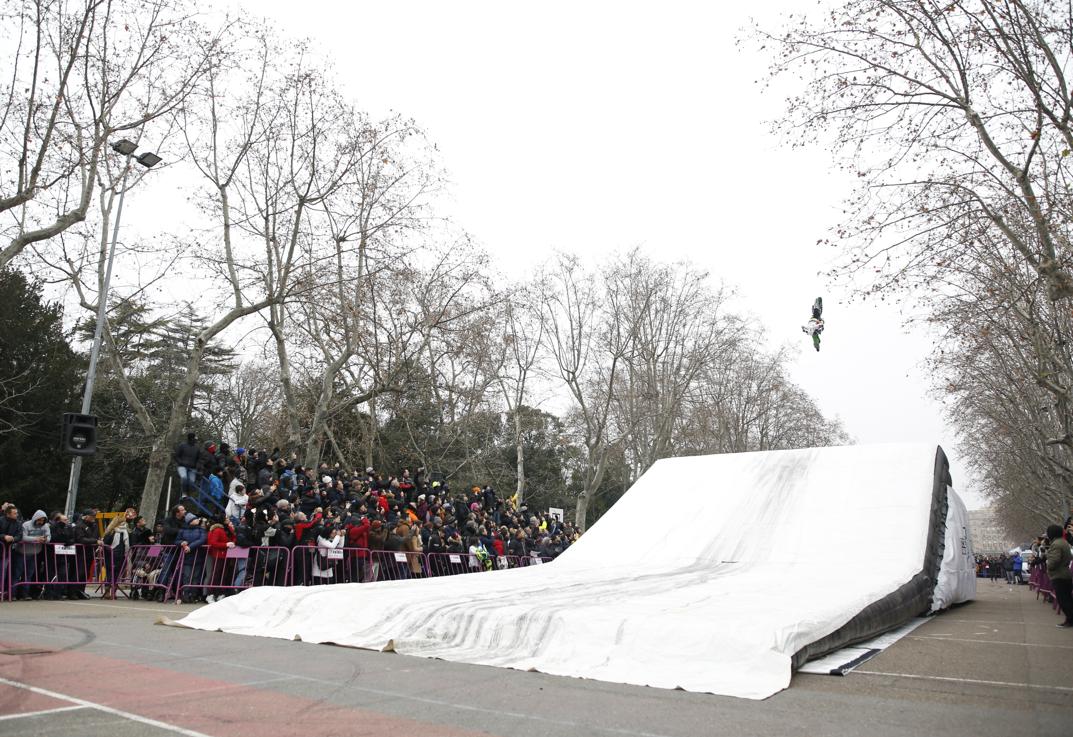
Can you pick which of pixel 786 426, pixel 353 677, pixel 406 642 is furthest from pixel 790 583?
pixel 786 426

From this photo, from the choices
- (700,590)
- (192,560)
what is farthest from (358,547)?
(700,590)

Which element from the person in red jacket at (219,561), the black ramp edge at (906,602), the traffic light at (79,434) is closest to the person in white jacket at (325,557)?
the person in red jacket at (219,561)

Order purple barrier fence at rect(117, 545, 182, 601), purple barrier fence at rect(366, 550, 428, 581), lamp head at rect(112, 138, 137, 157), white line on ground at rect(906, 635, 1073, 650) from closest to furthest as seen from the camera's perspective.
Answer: white line on ground at rect(906, 635, 1073, 650), purple barrier fence at rect(117, 545, 182, 601), purple barrier fence at rect(366, 550, 428, 581), lamp head at rect(112, 138, 137, 157)

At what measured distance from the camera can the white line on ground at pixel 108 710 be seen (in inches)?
147

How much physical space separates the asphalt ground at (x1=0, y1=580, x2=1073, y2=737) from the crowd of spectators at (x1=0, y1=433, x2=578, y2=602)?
14.3ft

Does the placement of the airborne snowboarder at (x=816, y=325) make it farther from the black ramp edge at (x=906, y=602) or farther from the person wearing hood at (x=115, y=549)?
the person wearing hood at (x=115, y=549)

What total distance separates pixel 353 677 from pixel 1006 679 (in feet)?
16.0

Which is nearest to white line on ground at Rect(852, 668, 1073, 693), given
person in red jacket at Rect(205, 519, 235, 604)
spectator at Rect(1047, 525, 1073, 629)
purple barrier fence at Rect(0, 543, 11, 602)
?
spectator at Rect(1047, 525, 1073, 629)

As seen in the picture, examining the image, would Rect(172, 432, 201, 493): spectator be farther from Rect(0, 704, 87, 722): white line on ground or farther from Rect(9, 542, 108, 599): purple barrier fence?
Rect(0, 704, 87, 722): white line on ground

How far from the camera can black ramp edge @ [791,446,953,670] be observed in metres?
6.38

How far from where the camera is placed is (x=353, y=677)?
208 inches

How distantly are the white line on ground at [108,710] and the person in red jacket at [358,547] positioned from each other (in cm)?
764

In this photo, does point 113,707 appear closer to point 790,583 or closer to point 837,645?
point 837,645

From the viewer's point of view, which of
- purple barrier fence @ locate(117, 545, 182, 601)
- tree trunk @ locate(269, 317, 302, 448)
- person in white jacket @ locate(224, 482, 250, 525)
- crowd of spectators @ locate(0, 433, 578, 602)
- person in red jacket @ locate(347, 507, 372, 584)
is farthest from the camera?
tree trunk @ locate(269, 317, 302, 448)
